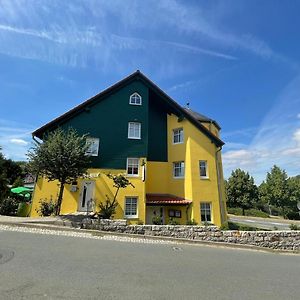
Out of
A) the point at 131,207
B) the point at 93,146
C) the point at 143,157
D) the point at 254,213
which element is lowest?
the point at 131,207

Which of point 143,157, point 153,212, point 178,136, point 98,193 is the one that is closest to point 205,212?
point 153,212

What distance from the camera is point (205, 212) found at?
70.1 ft

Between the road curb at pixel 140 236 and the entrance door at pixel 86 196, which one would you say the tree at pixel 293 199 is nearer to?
the road curb at pixel 140 236

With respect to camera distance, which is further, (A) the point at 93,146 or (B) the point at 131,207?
(A) the point at 93,146

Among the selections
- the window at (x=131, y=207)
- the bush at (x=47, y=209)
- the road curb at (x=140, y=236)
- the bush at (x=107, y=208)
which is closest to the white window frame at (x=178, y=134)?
the window at (x=131, y=207)

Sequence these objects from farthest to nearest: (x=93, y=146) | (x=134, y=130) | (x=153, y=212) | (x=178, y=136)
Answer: (x=178, y=136) → (x=134, y=130) → (x=153, y=212) → (x=93, y=146)

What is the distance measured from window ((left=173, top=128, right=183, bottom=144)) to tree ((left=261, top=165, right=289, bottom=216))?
27.4 metres

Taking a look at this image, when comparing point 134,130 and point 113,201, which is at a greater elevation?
point 134,130

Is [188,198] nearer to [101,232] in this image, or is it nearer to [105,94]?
[101,232]

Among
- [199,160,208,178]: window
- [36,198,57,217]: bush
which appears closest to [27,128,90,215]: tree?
[36,198,57,217]: bush

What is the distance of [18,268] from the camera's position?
7.25m

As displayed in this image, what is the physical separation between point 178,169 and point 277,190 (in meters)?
27.4

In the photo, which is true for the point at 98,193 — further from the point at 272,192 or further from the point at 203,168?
the point at 272,192

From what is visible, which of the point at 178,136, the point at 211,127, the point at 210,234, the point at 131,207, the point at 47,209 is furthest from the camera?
the point at 211,127
